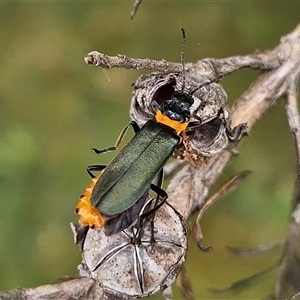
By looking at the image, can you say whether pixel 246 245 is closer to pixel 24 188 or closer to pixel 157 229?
pixel 24 188

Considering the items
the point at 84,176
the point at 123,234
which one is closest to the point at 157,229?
the point at 123,234

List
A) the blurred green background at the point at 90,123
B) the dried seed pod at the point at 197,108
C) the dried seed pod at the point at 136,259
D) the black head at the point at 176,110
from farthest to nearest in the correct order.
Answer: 1. the blurred green background at the point at 90,123
2. the black head at the point at 176,110
3. the dried seed pod at the point at 197,108
4. the dried seed pod at the point at 136,259

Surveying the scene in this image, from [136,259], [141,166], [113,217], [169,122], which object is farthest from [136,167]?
[136,259]

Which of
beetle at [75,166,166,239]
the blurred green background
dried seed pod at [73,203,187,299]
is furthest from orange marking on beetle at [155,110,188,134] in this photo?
the blurred green background

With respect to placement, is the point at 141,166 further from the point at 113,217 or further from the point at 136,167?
the point at 113,217

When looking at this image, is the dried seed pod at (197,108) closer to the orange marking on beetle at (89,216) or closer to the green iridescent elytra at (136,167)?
the green iridescent elytra at (136,167)

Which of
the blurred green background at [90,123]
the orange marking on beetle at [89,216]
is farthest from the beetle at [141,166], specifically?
the blurred green background at [90,123]

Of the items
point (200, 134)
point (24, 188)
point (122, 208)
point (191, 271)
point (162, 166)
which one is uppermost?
point (200, 134)
